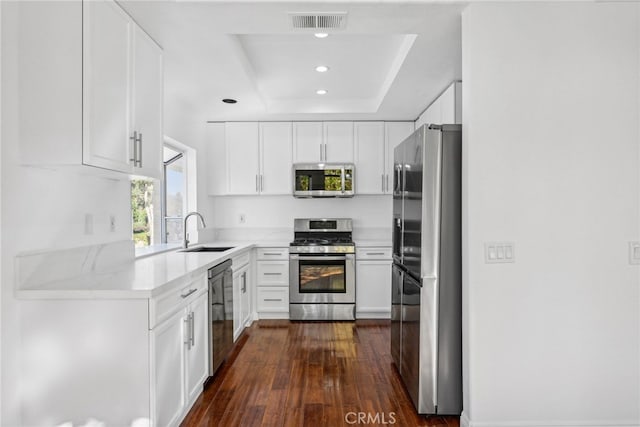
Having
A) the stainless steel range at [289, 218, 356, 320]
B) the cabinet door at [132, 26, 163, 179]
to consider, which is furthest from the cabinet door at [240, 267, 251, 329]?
the cabinet door at [132, 26, 163, 179]

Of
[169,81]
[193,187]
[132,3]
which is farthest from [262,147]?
[132,3]

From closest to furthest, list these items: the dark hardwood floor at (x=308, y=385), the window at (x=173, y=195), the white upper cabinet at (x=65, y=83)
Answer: the white upper cabinet at (x=65, y=83) → the dark hardwood floor at (x=308, y=385) → the window at (x=173, y=195)

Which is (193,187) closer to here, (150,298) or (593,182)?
(150,298)

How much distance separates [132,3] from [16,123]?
0.90 m

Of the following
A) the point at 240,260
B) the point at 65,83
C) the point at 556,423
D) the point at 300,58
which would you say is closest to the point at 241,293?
the point at 240,260

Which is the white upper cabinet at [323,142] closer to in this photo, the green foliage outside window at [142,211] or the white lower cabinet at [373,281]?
the white lower cabinet at [373,281]

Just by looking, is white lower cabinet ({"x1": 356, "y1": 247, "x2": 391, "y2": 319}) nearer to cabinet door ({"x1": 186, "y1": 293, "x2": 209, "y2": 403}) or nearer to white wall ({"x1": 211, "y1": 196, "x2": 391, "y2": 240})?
white wall ({"x1": 211, "y1": 196, "x2": 391, "y2": 240})

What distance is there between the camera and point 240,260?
3998 mm

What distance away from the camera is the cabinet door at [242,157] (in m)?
5.03

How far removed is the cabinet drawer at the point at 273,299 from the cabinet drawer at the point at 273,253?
14.4 inches

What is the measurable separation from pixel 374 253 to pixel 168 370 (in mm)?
2996

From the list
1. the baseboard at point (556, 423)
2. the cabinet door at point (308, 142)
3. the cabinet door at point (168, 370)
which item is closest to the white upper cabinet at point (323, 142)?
the cabinet door at point (308, 142)

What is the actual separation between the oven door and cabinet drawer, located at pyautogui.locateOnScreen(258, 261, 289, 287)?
0.28ft

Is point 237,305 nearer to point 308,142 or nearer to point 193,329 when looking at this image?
point 193,329
